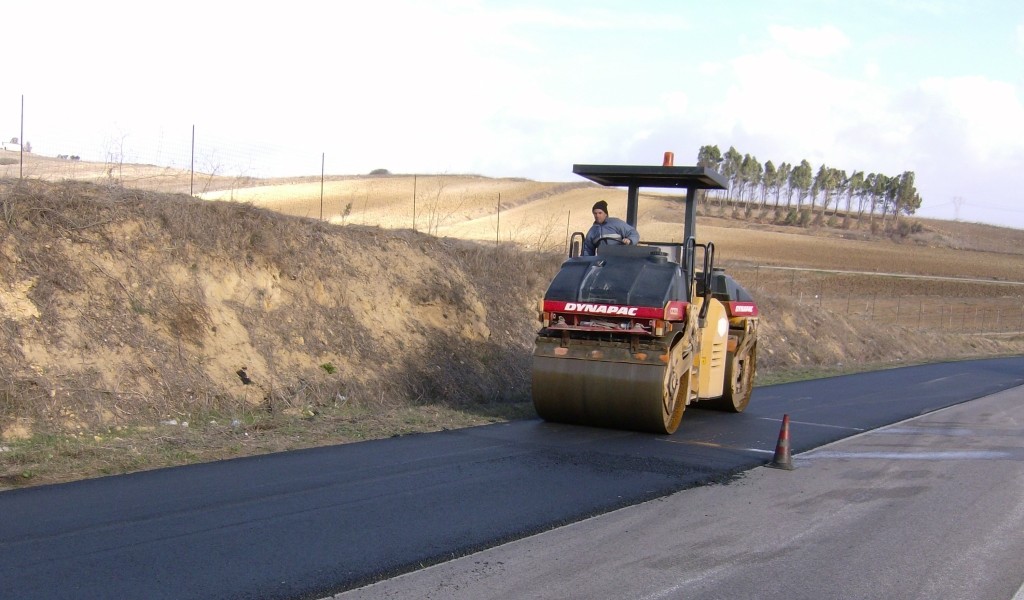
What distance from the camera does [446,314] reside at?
1631 cm

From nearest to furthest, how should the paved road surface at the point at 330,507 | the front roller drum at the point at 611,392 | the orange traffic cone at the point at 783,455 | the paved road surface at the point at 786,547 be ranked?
the paved road surface at the point at 330,507 < the paved road surface at the point at 786,547 < the orange traffic cone at the point at 783,455 < the front roller drum at the point at 611,392

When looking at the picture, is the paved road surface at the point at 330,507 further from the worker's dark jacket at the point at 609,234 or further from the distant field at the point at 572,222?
the distant field at the point at 572,222

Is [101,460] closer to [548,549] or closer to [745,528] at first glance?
[548,549]

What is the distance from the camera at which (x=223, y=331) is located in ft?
40.7

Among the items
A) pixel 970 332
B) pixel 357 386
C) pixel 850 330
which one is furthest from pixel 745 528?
pixel 970 332

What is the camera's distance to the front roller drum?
1083 centimetres

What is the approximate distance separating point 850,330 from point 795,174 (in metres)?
87.1

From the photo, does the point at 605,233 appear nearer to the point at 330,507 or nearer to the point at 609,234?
the point at 609,234

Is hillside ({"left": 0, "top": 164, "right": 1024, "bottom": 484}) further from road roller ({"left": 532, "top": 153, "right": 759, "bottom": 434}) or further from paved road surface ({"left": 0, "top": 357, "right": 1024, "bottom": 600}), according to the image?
road roller ({"left": 532, "top": 153, "right": 759, "bottom": 434})

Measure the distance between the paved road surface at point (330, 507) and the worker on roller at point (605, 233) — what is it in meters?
2.48

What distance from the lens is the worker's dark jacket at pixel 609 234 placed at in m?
12.2

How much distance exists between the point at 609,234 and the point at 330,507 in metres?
6.23

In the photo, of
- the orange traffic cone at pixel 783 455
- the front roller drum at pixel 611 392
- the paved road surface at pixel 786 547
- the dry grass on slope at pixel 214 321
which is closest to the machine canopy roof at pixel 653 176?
the front roller drum at pixel 611 392

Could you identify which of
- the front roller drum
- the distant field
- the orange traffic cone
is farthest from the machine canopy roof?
the distant field
